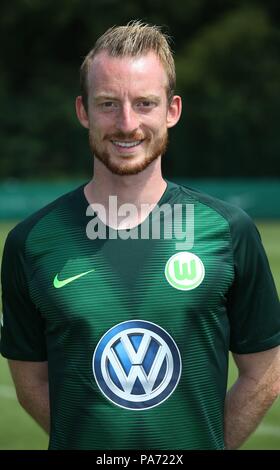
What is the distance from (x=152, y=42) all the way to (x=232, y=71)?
3545 centimetres

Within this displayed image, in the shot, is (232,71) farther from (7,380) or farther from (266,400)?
(266,400)

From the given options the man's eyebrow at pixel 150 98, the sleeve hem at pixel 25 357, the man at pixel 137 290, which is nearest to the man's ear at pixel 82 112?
the man at pixel 137 290

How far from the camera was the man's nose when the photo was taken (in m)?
3.34

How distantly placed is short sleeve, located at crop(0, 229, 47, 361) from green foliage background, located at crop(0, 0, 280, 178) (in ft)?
97.6

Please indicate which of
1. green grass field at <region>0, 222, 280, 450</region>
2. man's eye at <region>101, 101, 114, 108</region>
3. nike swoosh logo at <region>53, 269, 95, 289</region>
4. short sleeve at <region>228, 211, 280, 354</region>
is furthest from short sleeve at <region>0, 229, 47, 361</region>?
green grass field at <region>0, 222, 280, 450</region>

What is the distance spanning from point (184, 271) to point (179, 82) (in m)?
34.6

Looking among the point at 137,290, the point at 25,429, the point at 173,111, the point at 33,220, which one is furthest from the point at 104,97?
the point at 25,429

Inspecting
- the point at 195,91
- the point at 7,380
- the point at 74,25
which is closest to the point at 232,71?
the point at 195,91

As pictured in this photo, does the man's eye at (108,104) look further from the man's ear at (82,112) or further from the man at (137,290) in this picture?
the man's ear at (82,112)

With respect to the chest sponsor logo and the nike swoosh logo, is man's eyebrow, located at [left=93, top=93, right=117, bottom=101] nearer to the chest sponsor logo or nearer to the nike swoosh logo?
the nike swoosh logo

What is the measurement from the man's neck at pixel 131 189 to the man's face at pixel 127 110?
0.18 feet

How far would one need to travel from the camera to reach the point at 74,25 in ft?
135

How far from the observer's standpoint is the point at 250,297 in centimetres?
350

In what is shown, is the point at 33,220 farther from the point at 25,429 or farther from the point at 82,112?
the point at 25,429
